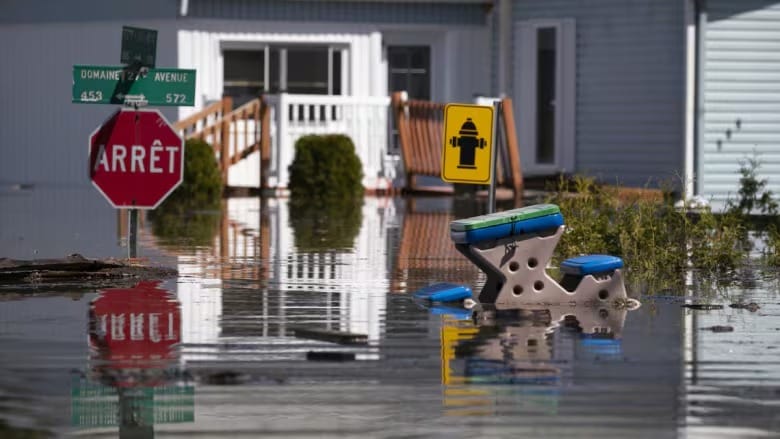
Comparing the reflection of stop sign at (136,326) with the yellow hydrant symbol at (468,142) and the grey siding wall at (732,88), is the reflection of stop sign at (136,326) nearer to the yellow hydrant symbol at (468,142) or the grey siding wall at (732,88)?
the yellow hydrant symbol at (468,142)

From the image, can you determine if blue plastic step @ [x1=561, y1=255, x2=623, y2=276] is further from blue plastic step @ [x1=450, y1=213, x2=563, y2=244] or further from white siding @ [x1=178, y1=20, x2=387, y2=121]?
white siding @ [x1=178, y1=20, x2=387, y2=121]

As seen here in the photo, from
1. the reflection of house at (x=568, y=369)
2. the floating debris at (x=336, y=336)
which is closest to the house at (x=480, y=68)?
the reflection of house at (x=568, y=369)

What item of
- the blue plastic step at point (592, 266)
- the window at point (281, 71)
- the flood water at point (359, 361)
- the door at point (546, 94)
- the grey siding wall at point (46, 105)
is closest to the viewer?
the flood water at point (359, 361)

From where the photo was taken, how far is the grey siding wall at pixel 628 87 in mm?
27094

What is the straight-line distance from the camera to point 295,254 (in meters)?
16.9

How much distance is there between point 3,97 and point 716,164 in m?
13.5

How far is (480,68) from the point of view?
31.8 meters

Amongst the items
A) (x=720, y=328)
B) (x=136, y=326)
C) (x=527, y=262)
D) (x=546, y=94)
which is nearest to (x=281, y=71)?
(x=546, y=94)

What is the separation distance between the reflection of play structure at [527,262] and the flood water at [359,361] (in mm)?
266

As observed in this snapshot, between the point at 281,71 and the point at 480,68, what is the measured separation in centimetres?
353

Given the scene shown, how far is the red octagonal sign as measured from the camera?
596 inches

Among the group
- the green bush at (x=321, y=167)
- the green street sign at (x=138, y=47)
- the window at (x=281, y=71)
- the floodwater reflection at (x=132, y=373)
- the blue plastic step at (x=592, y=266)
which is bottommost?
the floodwater reflection at (x=132, y=373)

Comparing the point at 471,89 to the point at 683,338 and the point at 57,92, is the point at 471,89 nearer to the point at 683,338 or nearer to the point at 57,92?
the point at 57,92

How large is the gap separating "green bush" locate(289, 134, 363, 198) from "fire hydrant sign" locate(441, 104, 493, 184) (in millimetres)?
13670
